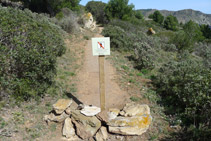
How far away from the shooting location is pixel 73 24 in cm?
1532

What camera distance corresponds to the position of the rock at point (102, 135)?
4.62 metres

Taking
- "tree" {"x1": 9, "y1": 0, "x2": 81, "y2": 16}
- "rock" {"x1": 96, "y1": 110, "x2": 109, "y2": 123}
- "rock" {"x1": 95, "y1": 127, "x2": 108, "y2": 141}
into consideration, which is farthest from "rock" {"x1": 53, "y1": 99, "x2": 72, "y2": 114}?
"tree" {"x1": 9, "y1": 0, "x2": 81, "y2": 16}

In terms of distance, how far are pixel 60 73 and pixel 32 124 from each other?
12.8 ft

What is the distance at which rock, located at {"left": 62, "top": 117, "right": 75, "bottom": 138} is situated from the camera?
4.71 metres

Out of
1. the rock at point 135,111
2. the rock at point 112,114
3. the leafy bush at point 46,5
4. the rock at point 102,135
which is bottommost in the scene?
the rock at point 102,135

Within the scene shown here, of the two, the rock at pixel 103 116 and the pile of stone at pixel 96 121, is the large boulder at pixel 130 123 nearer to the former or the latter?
the pile of stone at pixel 96 121

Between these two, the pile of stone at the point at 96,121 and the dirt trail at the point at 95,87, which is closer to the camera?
the pile of stone at the point at 96,121

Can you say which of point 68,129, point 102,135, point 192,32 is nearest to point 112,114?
point 102,135

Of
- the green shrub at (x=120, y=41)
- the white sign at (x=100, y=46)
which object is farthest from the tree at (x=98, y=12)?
the white sign at (x=100, y=46)

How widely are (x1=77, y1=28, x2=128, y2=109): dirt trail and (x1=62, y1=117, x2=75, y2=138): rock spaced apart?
1.47m

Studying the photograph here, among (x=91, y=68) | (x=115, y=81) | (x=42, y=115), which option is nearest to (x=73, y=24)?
(x=91, y=68)

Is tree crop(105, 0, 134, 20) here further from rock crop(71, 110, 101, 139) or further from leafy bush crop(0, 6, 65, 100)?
rock crop(71, 110, 101, 139)

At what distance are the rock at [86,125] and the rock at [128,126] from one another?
1.23ft

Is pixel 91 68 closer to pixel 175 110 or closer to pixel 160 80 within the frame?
pixel 160 80
